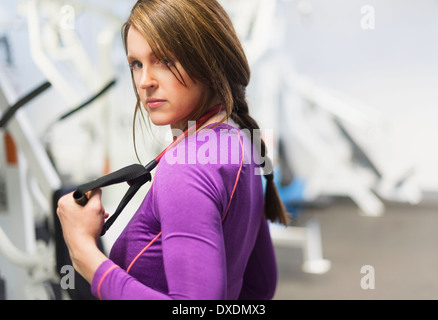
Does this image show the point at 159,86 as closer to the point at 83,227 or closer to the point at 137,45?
the point at 137,45

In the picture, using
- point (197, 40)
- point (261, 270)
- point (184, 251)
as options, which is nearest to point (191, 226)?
point (184, 251)

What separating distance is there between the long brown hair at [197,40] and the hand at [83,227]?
210 mm

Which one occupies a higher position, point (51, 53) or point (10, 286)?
point (51, 53)

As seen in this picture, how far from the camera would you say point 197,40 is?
0.59 metres

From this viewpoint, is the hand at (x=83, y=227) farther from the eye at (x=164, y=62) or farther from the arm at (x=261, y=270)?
the arm at (x=261, y=270)

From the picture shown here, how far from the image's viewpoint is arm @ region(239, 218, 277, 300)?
86cm

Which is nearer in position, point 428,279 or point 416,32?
point 428,279

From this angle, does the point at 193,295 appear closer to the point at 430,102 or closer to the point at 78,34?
the point at 78,34

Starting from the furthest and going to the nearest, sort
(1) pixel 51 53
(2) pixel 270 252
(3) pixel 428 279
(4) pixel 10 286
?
(3) pixel 428 279 < (1) pixel 51 53 < (4) pixel 10 286 < (2) pixel 270 252

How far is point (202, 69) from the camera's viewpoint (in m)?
0.60

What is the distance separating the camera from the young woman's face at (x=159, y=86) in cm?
59

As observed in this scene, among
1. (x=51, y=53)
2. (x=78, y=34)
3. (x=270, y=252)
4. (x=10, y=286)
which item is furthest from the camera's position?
(x=78, y=34)
